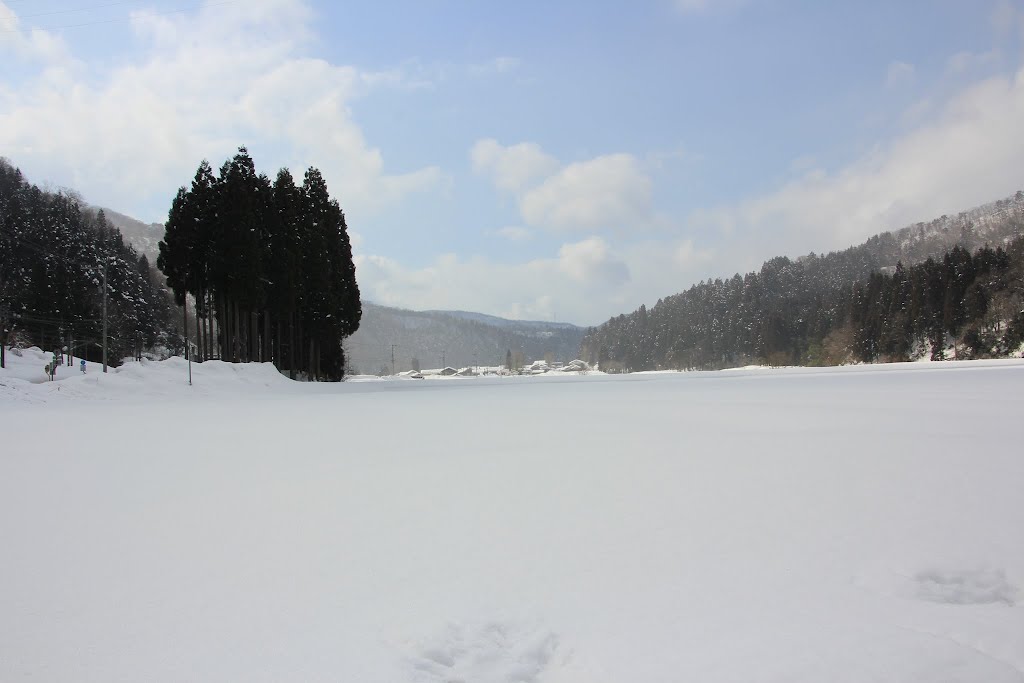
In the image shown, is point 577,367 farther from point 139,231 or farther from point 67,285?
point 139,231

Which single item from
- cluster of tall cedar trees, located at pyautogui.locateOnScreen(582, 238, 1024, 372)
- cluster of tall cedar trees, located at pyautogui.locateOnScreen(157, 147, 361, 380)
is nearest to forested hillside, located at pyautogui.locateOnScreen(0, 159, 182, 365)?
cluster of tall cedar trees, located at pyautogui.locateOnScreen(157, 147, 361, 380)

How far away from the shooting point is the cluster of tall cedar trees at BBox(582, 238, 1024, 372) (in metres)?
57.4

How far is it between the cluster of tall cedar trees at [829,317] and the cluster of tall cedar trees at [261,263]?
181 ft

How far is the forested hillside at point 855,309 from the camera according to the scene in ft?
190

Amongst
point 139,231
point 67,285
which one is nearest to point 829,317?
point 67,285

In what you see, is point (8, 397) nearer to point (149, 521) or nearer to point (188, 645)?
point (149, 521)

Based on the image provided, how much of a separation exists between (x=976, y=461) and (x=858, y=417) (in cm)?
495

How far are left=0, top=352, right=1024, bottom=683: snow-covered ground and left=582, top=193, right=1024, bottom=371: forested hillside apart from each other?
61.1m

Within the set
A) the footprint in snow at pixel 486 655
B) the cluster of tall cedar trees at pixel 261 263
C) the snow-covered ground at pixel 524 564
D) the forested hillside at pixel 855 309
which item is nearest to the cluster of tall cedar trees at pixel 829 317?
the forested hillside at pixel 855 309

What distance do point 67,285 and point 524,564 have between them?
52.3 m

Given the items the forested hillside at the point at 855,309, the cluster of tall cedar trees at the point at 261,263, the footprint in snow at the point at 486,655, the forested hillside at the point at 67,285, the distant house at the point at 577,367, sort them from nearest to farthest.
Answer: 1. the footprint in snow at the point at 486,655
2. the cluster of tall cedar trees at the point at 261,263
3. the forested hillside at the point at 67,285
4. the forested hillside at the point at 855,309
5. the distant house at the point at 577,367

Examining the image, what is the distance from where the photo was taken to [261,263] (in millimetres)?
31734

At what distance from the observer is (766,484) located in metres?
5.67

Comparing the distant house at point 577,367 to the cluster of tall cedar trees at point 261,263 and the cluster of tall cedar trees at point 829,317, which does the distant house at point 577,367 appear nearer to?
the cluster of tall cedar trees at point 829,317
